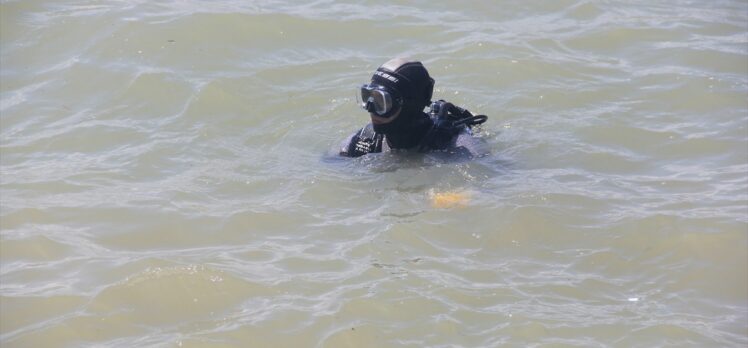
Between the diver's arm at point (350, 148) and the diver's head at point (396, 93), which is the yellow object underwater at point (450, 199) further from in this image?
the diver's arm at point (350, 148)

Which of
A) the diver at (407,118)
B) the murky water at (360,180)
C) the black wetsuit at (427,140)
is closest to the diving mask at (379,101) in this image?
the diver at (407,118)

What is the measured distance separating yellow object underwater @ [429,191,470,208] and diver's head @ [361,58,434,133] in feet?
2.04

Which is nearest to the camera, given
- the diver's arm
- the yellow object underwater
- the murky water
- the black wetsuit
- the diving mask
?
the murky water

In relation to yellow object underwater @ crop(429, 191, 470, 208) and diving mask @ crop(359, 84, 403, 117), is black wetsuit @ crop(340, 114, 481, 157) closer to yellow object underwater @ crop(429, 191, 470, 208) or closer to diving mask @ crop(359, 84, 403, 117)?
diving mask @ crop(359, 84, 403, 117)

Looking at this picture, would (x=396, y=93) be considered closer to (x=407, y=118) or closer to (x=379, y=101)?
(x=379, y=101)

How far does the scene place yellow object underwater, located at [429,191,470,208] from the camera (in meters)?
6.10

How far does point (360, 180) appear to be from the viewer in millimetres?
6613

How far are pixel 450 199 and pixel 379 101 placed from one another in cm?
79

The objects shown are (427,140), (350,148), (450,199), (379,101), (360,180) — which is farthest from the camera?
(350,148)

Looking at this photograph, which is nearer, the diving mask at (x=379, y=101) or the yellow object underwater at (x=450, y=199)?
the yellow object underwater at (x=450, y=199)

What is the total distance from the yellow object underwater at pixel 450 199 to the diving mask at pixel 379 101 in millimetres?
629

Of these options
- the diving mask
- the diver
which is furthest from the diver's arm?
the diving mask

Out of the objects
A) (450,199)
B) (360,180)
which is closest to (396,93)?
(360,180)

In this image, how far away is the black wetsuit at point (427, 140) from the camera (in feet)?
22.1
